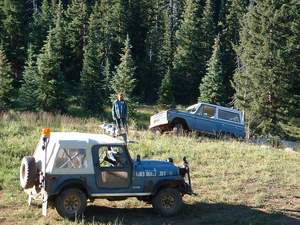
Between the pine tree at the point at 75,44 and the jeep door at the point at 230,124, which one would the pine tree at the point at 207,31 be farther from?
the jeep door at the point at 230,124

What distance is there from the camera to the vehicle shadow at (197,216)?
12.4 metres

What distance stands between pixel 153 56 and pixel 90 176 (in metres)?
59.1

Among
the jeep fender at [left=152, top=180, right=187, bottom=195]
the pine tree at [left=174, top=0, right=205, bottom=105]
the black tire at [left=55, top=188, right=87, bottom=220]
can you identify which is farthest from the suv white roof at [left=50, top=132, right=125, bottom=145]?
the pine tree at [left=174, top=0, right=205, bottom=105]

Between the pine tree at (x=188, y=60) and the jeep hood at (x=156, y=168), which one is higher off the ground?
the pine tree at (x=188, y=60)

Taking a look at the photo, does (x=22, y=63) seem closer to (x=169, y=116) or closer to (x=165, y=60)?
(x=165, y=60)

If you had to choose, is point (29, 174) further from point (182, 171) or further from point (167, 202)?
point (182, 171)

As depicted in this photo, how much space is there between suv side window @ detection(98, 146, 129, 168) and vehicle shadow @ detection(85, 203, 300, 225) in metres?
1.14

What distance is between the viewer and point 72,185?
11906 mm

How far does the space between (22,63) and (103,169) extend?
54057 millimetres

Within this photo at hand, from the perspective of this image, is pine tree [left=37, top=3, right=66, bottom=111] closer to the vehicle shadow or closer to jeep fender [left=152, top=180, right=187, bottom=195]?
the vehicle shadow

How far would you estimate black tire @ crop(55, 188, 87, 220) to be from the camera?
11.8 metres

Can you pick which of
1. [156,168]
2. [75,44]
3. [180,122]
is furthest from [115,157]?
[75,44]

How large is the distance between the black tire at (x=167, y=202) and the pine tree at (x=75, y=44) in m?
55.6

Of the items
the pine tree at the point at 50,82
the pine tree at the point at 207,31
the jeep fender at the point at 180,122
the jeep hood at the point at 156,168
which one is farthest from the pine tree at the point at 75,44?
the jeep hood at the point at 156,168
